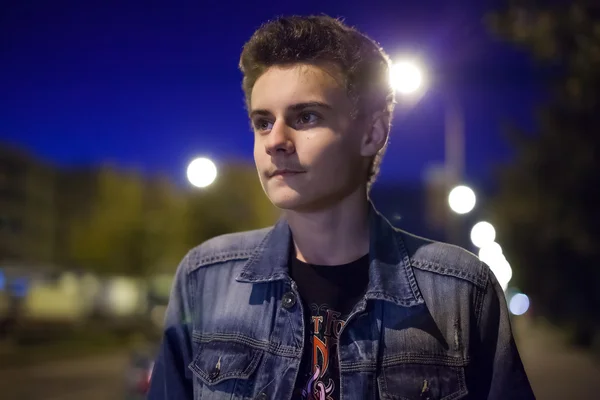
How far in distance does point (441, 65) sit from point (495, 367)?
22.6 ft

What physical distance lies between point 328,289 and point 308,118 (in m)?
0.64

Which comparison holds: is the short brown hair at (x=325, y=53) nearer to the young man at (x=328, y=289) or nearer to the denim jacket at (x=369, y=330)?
the young man at (x=328, y=289)

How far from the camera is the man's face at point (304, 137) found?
2.49 meters

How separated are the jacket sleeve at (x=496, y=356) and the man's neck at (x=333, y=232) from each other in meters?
0.50

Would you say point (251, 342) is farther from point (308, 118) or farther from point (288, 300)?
point (308, 118)

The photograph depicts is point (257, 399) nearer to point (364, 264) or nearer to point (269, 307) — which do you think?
point (269, 307)

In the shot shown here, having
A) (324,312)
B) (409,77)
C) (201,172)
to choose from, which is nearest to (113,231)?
(409,77)

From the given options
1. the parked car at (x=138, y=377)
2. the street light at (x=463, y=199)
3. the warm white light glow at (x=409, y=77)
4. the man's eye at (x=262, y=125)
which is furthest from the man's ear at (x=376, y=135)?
the parked car at (x=138, y=377)

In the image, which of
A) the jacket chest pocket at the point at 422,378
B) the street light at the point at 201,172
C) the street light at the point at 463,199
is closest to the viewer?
the jacket chest pocket at the point at 422,378

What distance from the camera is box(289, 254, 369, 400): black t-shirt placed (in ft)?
8.12

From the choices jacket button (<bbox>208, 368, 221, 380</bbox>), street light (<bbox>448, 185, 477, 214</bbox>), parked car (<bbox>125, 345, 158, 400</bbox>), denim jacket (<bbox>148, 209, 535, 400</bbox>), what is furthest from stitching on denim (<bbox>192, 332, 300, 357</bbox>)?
parked car (<bbox>125, 345, 158, 400</bbox>)

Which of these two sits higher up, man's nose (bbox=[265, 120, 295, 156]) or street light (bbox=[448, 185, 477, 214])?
street light (bbox=[448, 185, 477, 214])

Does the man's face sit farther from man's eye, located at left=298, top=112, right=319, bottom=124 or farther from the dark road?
the dark road

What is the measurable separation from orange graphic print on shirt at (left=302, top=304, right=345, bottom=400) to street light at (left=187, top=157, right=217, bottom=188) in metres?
1.44
